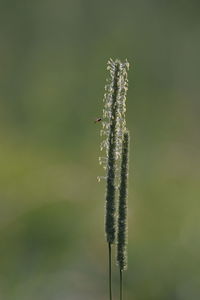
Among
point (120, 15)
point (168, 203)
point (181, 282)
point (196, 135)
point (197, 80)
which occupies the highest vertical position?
point (120, 15)

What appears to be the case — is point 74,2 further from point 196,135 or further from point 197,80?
point 196,135

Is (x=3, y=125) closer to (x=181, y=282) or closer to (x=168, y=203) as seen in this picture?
(x=168, y=203)

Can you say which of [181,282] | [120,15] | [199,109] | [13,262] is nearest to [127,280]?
[181,282]

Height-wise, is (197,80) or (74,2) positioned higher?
(74,2)

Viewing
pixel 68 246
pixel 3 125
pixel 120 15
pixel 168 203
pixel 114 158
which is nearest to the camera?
pixel 114 158

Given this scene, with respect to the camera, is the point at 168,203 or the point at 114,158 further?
the point at 168,203

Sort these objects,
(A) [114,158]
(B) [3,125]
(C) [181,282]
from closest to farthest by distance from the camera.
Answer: (A) [114,158] < (C) [181,282] < (B) [3,125]
